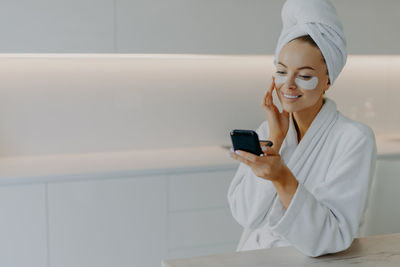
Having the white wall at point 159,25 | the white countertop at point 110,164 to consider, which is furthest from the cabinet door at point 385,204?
the white wall at point 159,25

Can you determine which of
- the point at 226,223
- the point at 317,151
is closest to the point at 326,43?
the point at 317,151

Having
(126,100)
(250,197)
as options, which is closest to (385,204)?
(250,197)

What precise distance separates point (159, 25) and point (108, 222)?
1036 millimetres

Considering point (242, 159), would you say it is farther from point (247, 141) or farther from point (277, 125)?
point (277, 125)

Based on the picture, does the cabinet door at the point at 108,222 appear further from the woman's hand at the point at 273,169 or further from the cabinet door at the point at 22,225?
the woman's hand at the point at 273,169

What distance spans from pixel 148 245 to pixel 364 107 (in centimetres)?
186

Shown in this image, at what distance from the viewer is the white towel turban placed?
1.17 m

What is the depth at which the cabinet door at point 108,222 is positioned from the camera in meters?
2.28

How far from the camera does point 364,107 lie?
3.36 m

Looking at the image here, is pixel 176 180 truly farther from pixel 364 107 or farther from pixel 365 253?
pixel 364 107

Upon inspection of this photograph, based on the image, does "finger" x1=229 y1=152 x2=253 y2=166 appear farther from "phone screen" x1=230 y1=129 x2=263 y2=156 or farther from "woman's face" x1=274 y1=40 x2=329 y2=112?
"woman's face" x1=274 y1=40 x2=329 y2=112

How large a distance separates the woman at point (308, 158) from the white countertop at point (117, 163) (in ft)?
3.30

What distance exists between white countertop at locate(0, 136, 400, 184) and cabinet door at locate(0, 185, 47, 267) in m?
0.07

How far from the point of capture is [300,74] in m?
1.20
